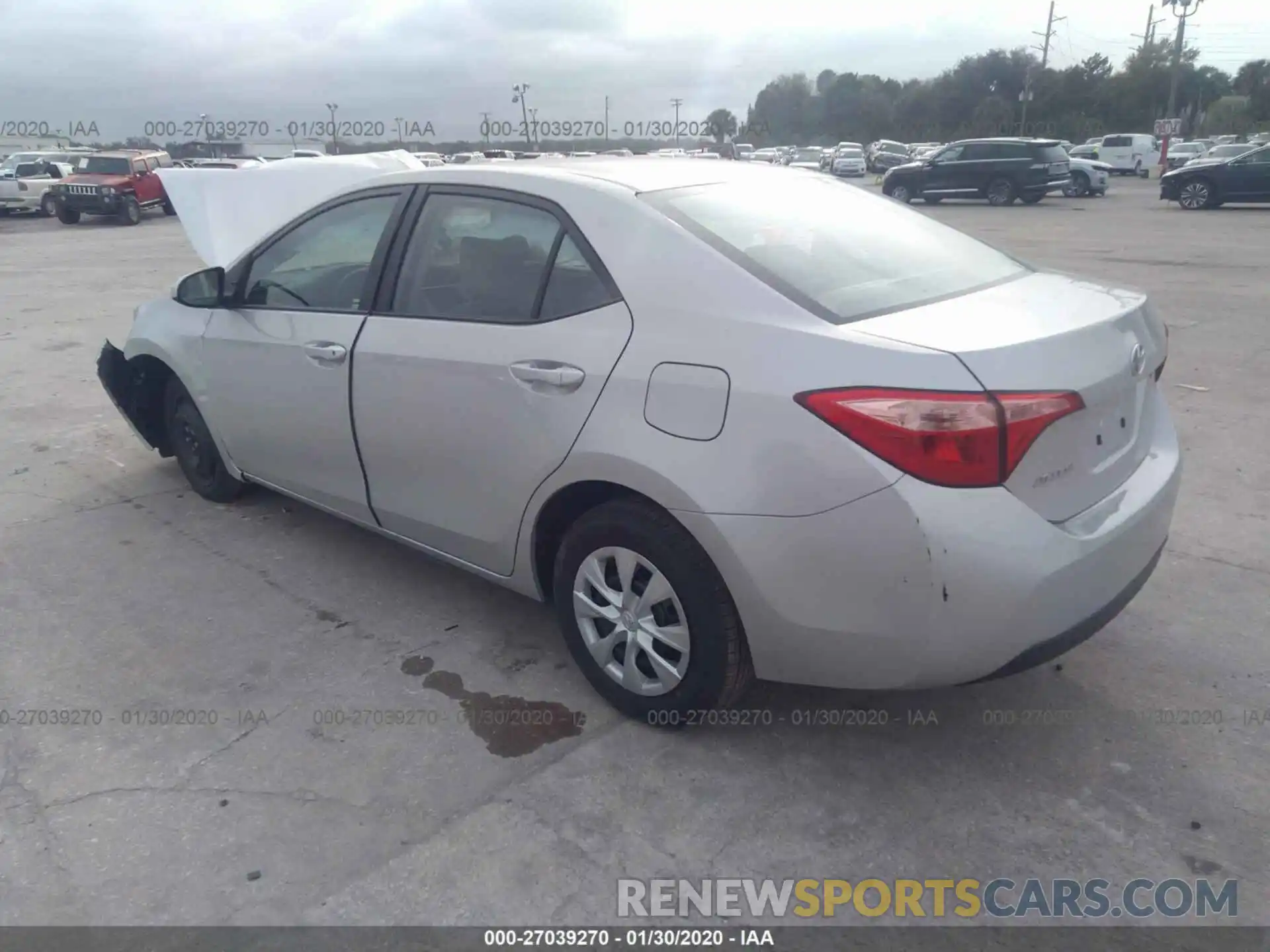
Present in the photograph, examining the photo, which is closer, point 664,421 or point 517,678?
point 664,421

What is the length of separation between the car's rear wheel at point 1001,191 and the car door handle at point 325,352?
25065 millimetres

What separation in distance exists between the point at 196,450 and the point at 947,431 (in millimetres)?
→ 3933

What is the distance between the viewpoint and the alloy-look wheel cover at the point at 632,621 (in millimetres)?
2885

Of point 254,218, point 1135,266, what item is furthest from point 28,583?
point 1135,266

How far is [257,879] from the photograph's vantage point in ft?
8.27

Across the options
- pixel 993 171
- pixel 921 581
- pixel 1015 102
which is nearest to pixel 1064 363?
pixel 921 581

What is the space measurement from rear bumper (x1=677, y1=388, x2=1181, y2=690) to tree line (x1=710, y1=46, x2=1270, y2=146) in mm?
62926

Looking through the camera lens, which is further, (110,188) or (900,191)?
(900,191)

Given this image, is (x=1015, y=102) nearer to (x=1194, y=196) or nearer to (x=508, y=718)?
(x=1194, y=196)

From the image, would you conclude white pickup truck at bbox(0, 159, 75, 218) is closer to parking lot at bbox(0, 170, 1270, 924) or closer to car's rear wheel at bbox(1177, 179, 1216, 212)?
parking lot at bbox(0, 170, 1270, 924)

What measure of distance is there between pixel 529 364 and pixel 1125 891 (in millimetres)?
2133

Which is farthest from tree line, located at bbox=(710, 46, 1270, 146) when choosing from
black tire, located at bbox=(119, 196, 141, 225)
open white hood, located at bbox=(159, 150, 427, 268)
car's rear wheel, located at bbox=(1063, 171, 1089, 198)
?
open white hood, located at bbox=(159, 150, 427, 268)

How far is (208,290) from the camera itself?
433 cm

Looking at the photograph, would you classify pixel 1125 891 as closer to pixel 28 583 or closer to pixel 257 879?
pixel 257 879
